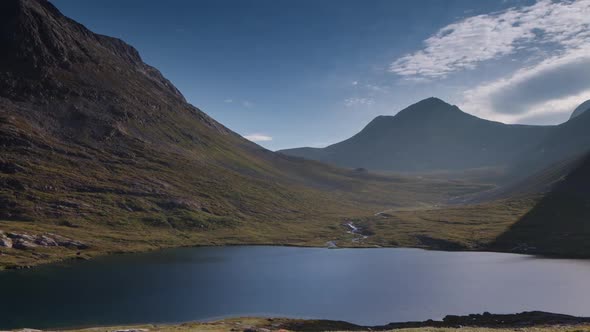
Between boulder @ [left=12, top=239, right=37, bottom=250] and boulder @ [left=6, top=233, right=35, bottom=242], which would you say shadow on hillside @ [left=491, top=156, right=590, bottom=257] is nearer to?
boulder @ [left=12, top=239, right=37, bottom=250]

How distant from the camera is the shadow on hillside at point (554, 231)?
145 meters

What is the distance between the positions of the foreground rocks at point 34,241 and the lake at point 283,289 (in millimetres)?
18083

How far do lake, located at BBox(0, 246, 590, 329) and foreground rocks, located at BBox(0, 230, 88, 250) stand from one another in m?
18.1

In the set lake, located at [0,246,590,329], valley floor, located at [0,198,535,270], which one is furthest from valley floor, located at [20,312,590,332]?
valley floor, located at [0,198,535,270]

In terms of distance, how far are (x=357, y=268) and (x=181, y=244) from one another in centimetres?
8083

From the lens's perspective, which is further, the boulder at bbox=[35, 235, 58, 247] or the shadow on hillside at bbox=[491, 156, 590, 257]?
the shadow on hillside at bbox=[491, 156, 590, 257]

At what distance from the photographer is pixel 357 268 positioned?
119250mm

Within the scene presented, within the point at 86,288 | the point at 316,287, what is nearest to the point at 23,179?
Result: the point at 86,288

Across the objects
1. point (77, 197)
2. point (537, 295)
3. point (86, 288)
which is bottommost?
point (86, 288)

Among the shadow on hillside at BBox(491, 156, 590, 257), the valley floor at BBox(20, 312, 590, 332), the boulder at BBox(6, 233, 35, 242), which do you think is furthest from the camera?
the shadow on hillside at BBox(491, 156, 590, 257)

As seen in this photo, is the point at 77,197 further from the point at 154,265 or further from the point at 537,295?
the point at 537,295

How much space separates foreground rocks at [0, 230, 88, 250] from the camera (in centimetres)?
11838

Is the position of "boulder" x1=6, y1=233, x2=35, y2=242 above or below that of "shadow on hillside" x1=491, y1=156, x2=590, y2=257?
below

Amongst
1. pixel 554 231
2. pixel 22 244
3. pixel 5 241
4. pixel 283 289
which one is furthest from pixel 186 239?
pixel 554 231
